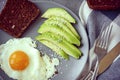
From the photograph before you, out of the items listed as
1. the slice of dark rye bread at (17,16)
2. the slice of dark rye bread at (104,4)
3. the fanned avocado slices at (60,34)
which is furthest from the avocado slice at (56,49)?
the slice of dark rye bread at (104,4)

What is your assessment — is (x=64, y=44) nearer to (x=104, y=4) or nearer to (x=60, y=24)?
(x=60, y=24)

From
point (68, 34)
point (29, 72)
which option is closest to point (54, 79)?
point (29, 72)

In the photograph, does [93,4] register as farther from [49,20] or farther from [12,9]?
[12,9]

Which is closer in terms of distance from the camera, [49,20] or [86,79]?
[86,79]

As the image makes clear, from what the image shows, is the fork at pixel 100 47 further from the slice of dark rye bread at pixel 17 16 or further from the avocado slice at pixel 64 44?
the slice of dark rye bread at pixel 17 16

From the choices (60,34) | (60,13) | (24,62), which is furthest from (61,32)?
(24,62)

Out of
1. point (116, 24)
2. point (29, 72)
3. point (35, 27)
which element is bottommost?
point (29, 72)
